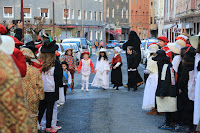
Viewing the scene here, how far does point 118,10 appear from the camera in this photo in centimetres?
8012

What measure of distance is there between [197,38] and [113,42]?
59849 mm

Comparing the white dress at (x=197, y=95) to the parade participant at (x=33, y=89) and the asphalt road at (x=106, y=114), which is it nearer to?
the asphalt road at (x=106, y=114)

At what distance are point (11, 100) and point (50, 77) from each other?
486 centimetres

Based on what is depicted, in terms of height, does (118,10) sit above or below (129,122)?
above

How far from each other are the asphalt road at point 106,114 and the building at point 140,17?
242ft

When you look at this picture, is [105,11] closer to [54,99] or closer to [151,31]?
[151,31]

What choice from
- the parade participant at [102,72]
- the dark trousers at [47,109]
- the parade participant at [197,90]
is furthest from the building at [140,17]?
the parade participant at [197,90]

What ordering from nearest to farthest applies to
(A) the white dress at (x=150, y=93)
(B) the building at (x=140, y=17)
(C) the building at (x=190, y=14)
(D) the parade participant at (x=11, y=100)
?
(D) the parade participant at (x=11, y=100)
(A) the white dress at (x=150, y=93)
(C) the building at (x=190, y=14)
(B) the building at (x=140, y=17)

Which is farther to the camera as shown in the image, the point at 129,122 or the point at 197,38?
the point at 129,122

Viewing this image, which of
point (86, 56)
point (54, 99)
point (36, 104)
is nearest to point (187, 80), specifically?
point (54, 99)

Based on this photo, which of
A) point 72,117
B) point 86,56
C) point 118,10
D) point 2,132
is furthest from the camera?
point 118,10

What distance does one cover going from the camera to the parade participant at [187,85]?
6.95m

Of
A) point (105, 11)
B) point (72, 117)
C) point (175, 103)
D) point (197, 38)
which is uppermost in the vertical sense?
point (105, 11)

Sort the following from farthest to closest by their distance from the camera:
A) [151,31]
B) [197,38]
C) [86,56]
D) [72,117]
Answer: [151,31] → [86,56] → [72,117] → [197,38]
